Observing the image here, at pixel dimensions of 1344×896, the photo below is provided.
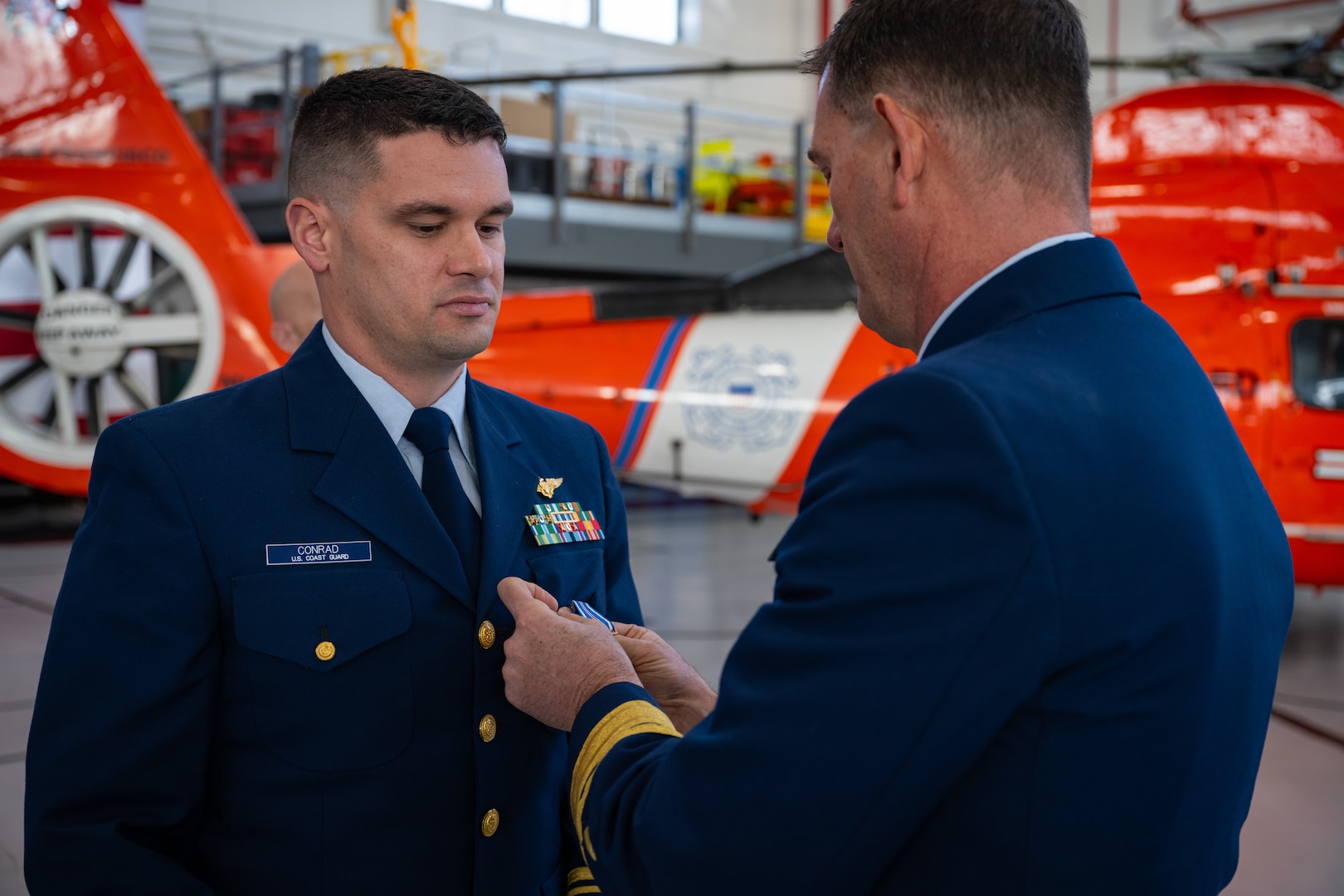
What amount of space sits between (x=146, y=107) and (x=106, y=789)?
6.63 meters

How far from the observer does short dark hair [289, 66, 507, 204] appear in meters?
1.57

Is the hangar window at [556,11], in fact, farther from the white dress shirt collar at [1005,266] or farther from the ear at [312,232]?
the white dress shirt collar at [1005,266]

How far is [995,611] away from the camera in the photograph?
0.95 m

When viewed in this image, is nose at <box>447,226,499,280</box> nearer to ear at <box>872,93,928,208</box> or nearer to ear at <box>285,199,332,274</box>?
ear at <box>285,199,332,274</box>

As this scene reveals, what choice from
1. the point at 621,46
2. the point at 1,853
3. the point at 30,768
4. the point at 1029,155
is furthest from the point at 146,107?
the point at 621,46

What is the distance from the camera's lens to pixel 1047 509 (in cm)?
95

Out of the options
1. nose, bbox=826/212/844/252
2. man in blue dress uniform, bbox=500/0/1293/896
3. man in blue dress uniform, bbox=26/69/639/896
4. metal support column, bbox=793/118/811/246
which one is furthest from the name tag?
metal support column, bbox=793/118/811/246

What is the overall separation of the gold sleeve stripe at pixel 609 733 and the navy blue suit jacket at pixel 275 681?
0.92 feet

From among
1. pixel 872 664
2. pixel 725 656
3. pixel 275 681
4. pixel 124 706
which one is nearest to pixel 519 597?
pixel 275 681

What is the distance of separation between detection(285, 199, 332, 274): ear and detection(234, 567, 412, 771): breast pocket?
0.51m

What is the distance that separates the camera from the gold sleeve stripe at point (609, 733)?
3.94ft

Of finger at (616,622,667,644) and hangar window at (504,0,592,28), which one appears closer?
finger at (616,622,667,644)

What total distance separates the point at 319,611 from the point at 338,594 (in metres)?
0.03

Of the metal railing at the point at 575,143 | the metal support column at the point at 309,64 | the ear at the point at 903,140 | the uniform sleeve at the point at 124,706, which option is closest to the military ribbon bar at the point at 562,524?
the uniform sleeve at the point at 124,706
